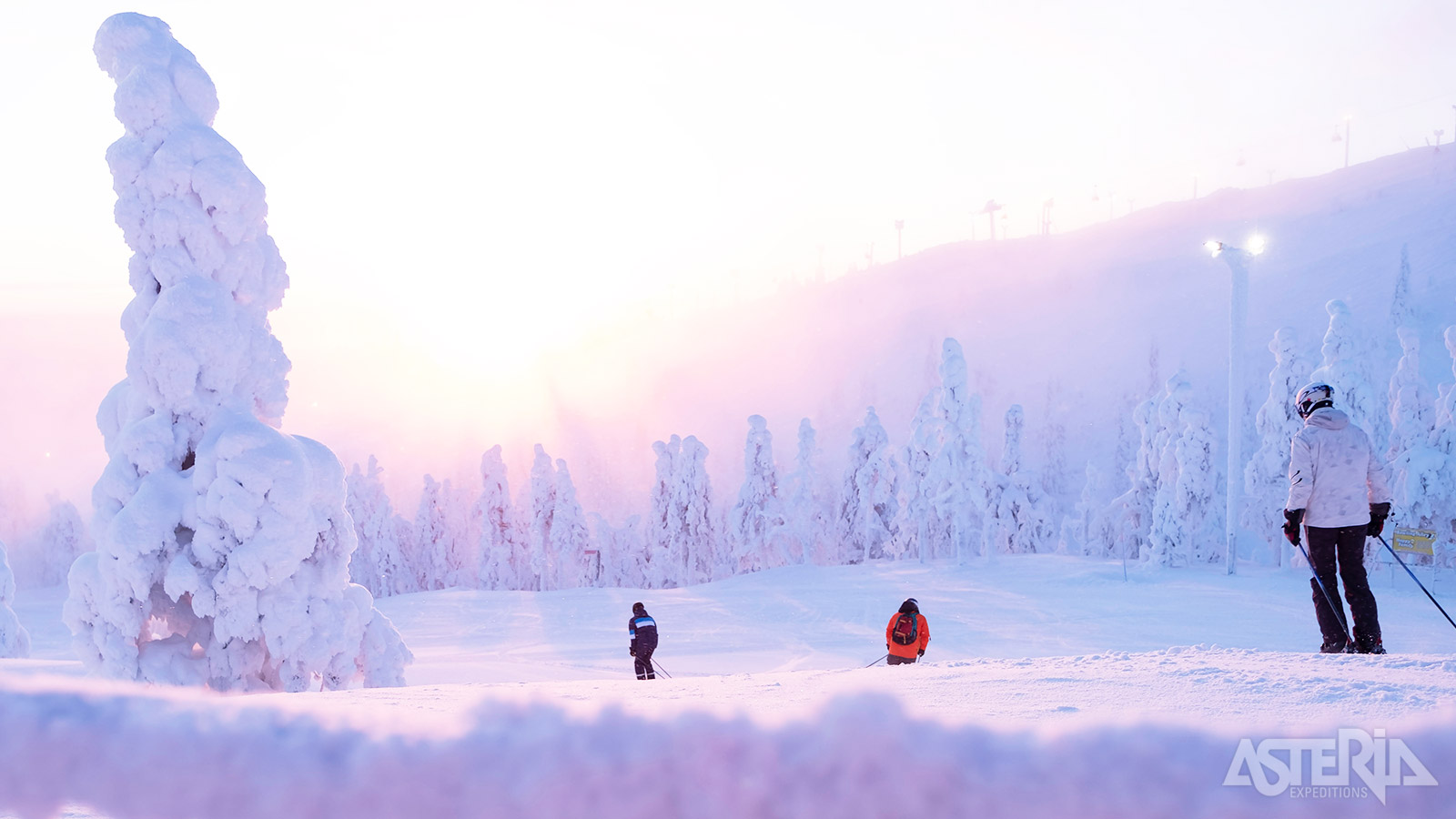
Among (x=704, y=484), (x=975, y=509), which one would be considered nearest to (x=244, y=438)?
(x=975, y=509)

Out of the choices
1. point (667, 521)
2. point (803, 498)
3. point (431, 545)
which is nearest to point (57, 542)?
point (431, 545)

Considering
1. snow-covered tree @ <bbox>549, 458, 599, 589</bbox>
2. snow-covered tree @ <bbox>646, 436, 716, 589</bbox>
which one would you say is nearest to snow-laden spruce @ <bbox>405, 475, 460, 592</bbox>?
snow-covered tree @ <bbox>549, 458, 599, 589</bbox>

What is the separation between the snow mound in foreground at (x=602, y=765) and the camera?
2.23 ft

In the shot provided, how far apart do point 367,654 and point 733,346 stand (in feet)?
430

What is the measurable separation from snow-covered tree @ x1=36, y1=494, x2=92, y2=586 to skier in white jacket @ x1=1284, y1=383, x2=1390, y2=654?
80.0 m

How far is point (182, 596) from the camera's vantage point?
1127 cm

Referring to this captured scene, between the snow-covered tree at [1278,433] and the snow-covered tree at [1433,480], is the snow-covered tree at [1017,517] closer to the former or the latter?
the snow-covered tree at [1278,433]

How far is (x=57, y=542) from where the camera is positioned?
65.7 m

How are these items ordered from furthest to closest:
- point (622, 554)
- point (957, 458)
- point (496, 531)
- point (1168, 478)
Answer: point (622, 554)
point (496, 531)
point (957, 458)
point (1168, 478)

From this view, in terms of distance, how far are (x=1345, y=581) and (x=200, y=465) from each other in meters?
12.4

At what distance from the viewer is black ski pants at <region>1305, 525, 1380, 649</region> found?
6.54 metres

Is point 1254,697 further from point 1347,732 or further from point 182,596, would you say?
point 182,596

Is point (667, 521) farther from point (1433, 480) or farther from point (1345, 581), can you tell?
point (1345, 581)

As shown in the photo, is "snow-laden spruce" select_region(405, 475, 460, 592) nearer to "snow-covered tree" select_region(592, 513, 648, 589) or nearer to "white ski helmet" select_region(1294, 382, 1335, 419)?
"snow-covered tree" select_region(592, 513, 648, 589)
